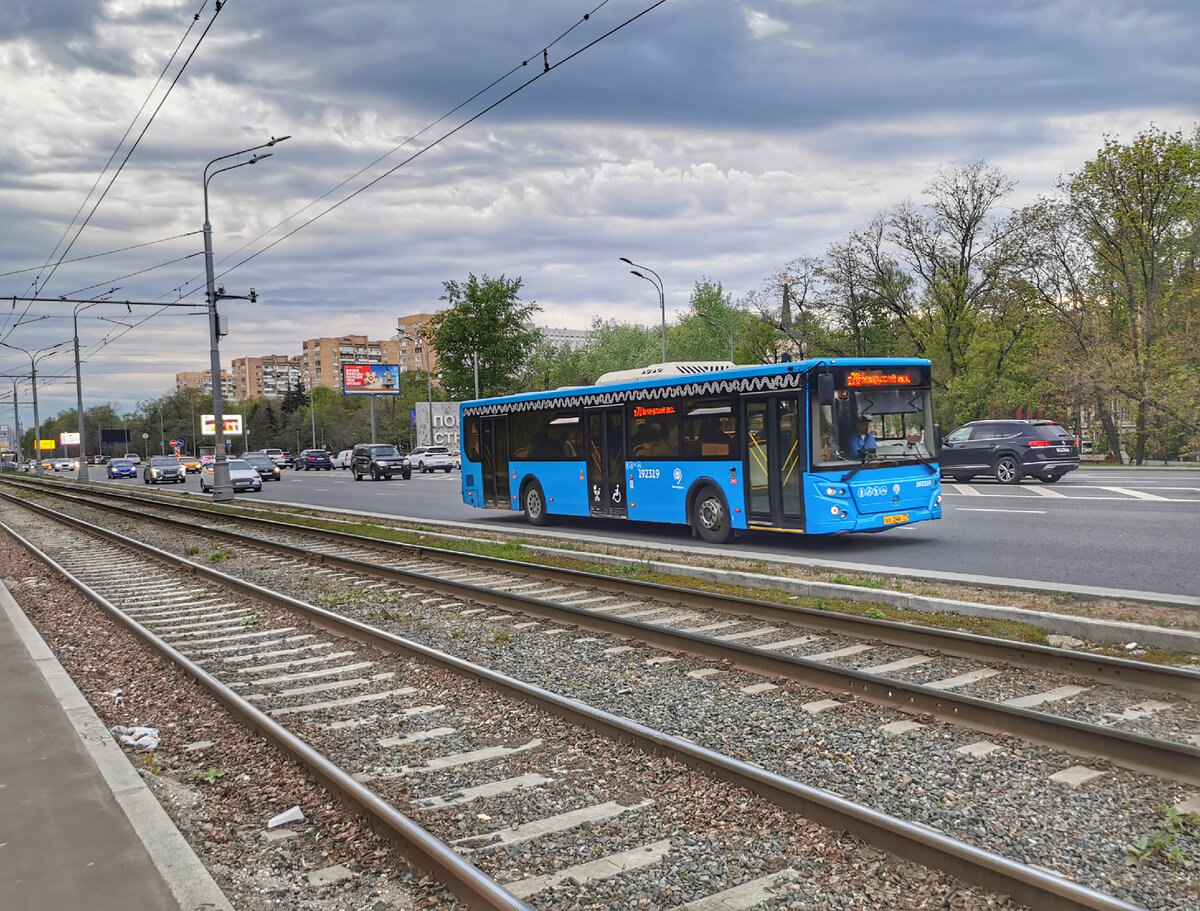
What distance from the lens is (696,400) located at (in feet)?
52.5

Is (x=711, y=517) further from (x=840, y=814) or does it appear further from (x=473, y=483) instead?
(x=840, y=814)

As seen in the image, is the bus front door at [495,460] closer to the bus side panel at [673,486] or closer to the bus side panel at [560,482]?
the bus side panel at [560,482]

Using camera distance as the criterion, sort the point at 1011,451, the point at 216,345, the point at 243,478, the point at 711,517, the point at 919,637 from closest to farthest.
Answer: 1. the point at 919,637
2. the point at 711,517
3. the point at 1011,451
4. the point at 216,345
5. the point at 243,478

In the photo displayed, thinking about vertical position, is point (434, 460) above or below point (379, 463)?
below

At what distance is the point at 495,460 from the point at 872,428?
952 cm

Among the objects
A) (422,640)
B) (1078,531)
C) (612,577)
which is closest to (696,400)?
(612,577)

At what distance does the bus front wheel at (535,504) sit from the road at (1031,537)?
14.9 inches

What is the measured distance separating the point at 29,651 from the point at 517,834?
21.4 ft

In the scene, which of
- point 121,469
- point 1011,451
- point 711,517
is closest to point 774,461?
point 711,517

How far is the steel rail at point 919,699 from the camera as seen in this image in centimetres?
525

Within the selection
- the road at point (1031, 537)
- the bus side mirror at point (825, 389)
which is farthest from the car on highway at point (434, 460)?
the bus side mirror at point (825, 389)

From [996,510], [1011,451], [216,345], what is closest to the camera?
[996,510]

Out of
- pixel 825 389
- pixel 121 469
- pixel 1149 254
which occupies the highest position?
pixel 1149 254

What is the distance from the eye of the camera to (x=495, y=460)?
71.1 feet
